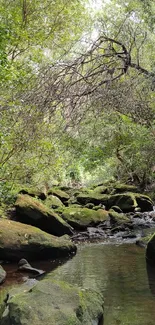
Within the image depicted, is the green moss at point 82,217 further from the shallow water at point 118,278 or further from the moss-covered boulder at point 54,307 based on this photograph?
the moss-covered boulder at point 54,307

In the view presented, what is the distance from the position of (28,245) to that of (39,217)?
2646 millimetres

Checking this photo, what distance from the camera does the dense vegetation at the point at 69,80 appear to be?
245 inches

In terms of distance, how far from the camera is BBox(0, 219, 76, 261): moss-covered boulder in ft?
30.2

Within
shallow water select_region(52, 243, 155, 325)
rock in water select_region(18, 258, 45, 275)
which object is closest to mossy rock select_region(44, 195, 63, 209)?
shallow water select_region(52, 243, 155, 325)

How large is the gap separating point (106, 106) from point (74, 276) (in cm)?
372

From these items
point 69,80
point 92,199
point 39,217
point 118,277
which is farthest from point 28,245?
point 92,199

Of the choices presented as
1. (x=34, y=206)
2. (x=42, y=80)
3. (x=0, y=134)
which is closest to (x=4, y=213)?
(x=34, y=206)

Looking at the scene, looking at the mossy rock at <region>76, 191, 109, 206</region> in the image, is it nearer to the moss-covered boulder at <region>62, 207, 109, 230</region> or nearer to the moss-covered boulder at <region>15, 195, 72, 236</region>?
the moss-covered boulder at <region>62, 207, 109, 230</region>

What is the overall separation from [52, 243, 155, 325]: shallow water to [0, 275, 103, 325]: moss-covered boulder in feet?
0.92

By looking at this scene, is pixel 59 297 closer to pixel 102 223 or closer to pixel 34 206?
pixel 34 206

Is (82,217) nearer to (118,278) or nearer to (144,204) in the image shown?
(144,204)

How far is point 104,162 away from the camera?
67.6ft

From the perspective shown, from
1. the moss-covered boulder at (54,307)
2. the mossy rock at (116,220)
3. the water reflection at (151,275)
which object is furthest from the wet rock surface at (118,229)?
the moss-covered boulder at (54,307)

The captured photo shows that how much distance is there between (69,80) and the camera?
600 centimetres
